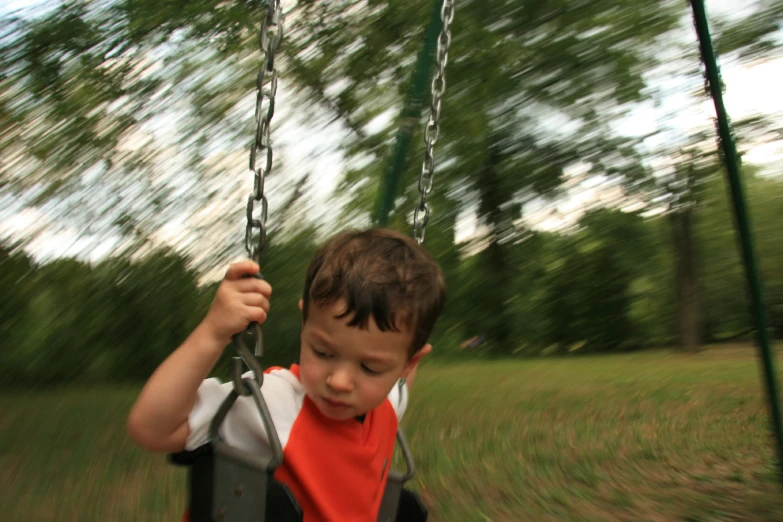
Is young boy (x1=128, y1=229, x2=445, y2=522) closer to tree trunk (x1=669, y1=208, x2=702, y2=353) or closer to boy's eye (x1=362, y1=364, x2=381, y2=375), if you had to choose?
boy's eye (x1=362, y1=364, x2=381, y2=375)

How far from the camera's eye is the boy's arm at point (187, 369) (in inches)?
43.5

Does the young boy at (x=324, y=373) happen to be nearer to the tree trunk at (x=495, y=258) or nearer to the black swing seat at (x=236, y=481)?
the black swing seat at (x=236, y=481)

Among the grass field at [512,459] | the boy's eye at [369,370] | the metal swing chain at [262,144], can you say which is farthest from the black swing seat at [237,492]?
the grass field at [512,459]

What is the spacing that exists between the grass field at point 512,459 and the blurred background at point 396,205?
16 mm

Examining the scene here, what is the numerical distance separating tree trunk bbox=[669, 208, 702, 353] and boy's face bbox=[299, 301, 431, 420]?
514 cm

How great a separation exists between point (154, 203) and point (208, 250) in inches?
13.5

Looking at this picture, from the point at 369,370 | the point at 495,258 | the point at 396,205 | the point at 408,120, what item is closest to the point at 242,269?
the point at 369,370

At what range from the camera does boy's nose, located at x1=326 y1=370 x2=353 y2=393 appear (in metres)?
1.17

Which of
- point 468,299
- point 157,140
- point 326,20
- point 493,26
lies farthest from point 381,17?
point 468,299

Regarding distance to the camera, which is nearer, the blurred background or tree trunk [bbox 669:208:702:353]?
the blurred background

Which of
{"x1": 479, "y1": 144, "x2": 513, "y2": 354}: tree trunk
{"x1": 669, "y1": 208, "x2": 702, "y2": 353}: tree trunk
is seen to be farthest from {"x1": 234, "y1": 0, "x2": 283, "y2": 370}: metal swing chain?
{"x1": 669, "y1": 208, "x2": 702, "y2": 353}: tree trunk

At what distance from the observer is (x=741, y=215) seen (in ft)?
7.58

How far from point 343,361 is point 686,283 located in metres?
5.99

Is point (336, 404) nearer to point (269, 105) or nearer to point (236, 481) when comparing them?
point (236, 481)
